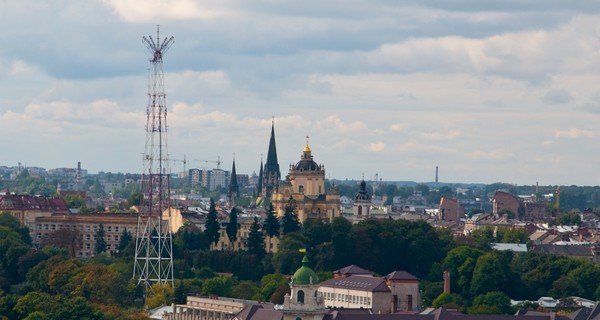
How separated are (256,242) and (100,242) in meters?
22.9

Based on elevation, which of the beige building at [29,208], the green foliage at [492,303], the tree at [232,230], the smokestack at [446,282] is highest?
the beige building at [29,208]

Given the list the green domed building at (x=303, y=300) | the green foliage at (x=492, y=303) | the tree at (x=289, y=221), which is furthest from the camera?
the tree at (x=289, y=221)

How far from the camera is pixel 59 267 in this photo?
12088cm

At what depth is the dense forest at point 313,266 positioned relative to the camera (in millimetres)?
115750

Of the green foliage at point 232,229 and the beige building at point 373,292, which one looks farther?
the green foliage at point 232,229

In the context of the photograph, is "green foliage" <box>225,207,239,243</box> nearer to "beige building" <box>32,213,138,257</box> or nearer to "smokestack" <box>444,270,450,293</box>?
"beige building" <box>32,213,138,257</box>

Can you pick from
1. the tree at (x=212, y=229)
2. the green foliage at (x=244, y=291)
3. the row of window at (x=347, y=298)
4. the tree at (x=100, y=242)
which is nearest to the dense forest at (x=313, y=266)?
the green foliage at (x=244, y=291)

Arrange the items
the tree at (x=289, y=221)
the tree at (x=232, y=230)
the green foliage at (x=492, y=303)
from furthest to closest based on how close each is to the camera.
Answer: the tree at (x=232, y=230)
the tree at (x=289, y=221)
the green foliage at (x=492, y=303)

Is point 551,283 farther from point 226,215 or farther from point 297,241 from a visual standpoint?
point 226,215

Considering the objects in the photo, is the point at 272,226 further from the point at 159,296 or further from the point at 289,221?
the point at 159,296

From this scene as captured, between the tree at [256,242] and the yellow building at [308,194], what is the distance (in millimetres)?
15448

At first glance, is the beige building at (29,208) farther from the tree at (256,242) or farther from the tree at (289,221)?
the tree at (256,242)

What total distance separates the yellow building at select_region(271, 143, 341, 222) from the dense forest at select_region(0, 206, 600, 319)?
12.8m

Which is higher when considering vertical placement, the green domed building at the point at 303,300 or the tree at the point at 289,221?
the tree at the point at 289,221
